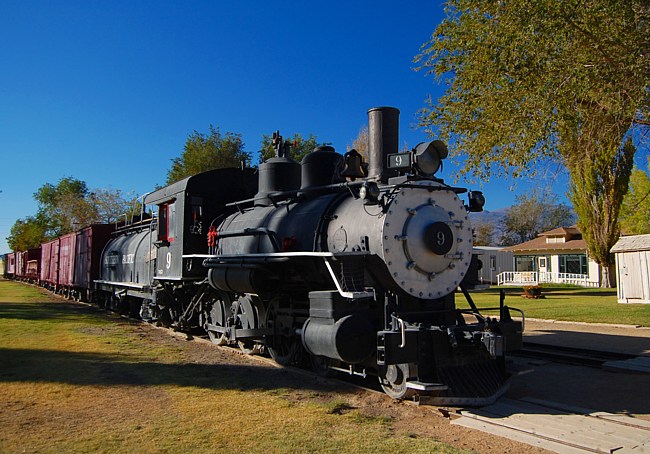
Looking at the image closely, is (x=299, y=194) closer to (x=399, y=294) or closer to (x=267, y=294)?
(x=267, y=294)

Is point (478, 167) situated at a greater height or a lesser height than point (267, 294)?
greater

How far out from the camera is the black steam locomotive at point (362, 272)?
258 inches

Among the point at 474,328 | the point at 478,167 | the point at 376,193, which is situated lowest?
the point at 474,328

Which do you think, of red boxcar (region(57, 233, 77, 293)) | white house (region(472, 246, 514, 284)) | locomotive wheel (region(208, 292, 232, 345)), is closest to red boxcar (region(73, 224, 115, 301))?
red boxcar (region(57, 233, 77, 293))

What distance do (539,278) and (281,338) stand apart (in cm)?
3883

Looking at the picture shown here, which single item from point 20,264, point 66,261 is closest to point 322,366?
point 66,261

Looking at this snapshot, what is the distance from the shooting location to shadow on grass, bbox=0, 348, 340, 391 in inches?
304

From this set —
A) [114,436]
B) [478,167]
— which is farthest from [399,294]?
[478,167]

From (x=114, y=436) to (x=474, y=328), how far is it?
453 centimetres

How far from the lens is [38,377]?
803 centimetres

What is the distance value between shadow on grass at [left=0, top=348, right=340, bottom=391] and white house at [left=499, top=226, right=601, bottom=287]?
35.7 meters

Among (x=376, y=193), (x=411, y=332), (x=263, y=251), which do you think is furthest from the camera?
(x=263, y=251)

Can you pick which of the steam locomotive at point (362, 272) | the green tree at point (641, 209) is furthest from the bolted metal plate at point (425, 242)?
the green tree at point (641, 209)

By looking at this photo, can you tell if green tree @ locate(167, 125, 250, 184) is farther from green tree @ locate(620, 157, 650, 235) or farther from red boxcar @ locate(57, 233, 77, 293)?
green tree @ locate(620, 157, 650, 235)
